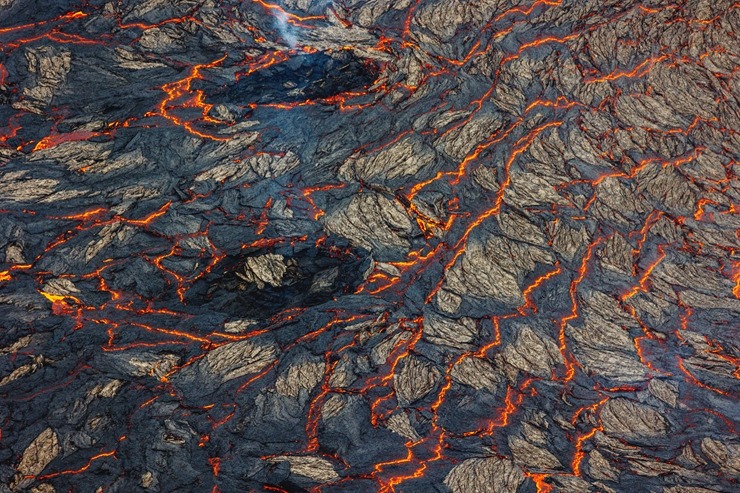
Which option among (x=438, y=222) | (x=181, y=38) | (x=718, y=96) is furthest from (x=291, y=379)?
(x=718, y=96)

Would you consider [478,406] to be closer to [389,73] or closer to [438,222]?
→ [438,222]

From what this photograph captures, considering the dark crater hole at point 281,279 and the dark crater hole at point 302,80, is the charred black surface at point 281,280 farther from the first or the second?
the dark crater hole at point 302,80

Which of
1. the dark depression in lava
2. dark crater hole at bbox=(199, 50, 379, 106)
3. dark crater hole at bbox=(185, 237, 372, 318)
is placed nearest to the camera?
the dark depression in lava

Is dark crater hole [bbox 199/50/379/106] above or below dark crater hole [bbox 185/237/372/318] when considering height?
above

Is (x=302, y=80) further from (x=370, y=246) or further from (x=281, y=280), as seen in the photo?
(x=281, y=280)

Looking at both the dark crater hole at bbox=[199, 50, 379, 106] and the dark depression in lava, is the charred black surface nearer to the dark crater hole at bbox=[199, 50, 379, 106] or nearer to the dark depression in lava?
the dark depression in lava

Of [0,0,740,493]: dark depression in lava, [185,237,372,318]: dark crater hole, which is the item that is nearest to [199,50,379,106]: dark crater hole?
[0,0,740,493]: dark depression in lava

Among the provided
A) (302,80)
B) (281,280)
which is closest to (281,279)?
(281,280)

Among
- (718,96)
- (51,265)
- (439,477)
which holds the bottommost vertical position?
(439,477)
